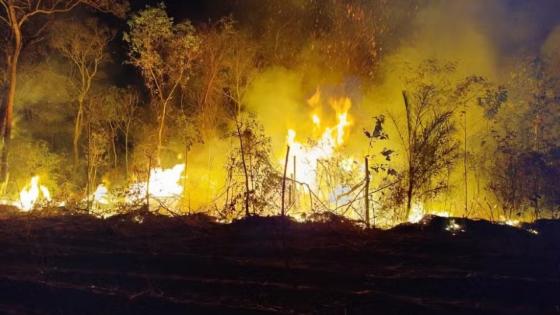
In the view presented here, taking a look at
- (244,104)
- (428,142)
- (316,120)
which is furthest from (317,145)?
(244,104)

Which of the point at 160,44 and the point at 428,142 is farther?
the point at 160,44

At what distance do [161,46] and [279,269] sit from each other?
631 inches

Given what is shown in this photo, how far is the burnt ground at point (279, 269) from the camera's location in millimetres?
7539

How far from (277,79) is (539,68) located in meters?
11.3

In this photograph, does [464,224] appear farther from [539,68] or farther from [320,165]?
[539,68]

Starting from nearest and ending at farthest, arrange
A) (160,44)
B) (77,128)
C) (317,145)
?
(317,145), (160,44), (77,128)

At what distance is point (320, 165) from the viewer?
1505 centimetres

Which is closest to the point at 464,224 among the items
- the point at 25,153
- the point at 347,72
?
the point at 347,72

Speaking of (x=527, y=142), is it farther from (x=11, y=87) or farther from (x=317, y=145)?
(x=11, y=87)

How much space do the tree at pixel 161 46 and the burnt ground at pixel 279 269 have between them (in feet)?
38.2

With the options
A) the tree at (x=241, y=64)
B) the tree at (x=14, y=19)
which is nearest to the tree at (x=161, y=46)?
the tree at (x=14, y=19)

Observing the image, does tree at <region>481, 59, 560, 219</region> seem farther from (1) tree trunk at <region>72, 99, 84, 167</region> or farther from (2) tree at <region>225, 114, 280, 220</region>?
(1) tree trunk at <region>72, 99, 84, 167</region>

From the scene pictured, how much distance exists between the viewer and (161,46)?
22609 mm

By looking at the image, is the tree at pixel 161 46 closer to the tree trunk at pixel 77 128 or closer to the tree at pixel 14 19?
the tree at pixel 14 19
